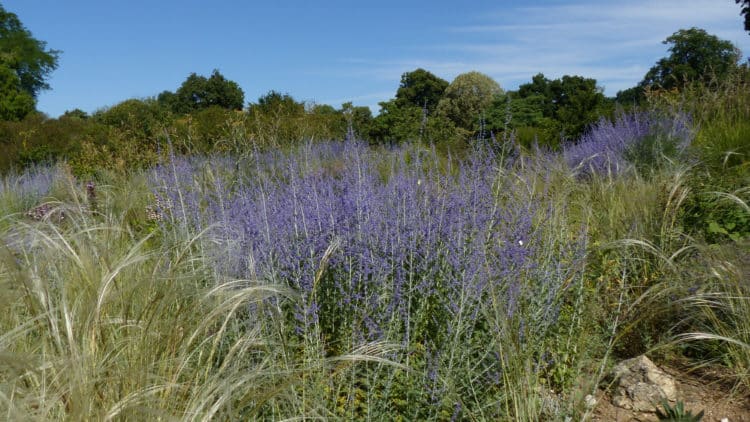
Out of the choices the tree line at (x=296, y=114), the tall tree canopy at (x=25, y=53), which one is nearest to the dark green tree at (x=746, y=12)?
the tree line at (x=296, y=114)

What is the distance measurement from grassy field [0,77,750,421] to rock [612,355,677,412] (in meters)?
0.12

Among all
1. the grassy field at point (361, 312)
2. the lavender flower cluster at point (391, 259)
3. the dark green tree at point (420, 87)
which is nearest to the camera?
the grassy field at point (361, 312)

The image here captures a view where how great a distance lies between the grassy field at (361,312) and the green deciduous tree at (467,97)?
2948cm

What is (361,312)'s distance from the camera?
9.18 feet

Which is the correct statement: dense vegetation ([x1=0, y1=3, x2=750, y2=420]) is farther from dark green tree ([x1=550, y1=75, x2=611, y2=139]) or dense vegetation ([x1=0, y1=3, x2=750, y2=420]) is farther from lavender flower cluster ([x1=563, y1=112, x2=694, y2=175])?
dark green tree ([x1=550, y1=75, x2=611, y2=139])

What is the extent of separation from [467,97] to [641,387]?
32708 millimetres

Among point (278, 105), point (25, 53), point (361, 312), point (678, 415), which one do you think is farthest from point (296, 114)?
point (25, 53)

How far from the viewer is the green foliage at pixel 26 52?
42.4 m

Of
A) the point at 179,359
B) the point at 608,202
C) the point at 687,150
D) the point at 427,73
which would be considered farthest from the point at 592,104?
the point at 427,73

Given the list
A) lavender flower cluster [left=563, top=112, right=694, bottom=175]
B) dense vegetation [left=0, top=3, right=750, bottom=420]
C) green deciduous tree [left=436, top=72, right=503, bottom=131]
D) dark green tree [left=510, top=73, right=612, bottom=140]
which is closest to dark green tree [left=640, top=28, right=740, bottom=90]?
dark green tree [left=510, top=73, right=612, bottom=140]

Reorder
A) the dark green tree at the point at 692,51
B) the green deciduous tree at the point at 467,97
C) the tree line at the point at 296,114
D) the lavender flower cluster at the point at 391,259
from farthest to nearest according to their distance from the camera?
the dark green tree at the point at 692,51, the green deciduous tree at the point at 467,97, the tree line at the point at 296,114, the lavender flower cluster at the point at 391,259

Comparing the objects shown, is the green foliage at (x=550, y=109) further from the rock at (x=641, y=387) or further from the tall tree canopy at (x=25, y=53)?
the tall tree canopy at (x=25, y=53)

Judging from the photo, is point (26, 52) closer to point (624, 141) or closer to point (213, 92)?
point (213, 92)

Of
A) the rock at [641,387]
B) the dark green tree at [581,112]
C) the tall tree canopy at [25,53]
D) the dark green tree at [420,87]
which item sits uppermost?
the tall tree canopy at [25,53]
